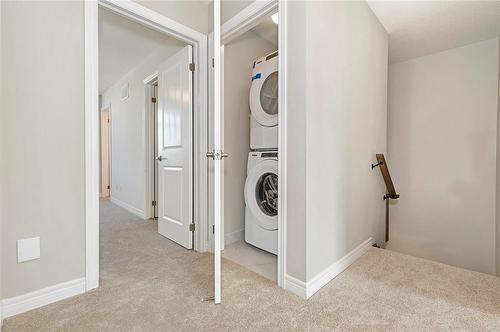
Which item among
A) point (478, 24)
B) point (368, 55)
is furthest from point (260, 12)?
point (478, 24)

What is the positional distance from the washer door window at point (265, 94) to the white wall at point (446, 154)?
82.4 inches

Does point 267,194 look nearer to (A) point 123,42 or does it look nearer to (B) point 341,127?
(B) point 341,127

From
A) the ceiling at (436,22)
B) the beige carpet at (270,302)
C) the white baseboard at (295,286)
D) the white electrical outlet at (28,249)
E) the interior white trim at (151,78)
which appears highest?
Answer: the ceiling at (436,22)

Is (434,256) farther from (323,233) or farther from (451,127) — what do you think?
(323,233)

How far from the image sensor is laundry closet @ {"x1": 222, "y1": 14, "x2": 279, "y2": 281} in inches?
81.2

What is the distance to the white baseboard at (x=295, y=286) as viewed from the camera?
1435mm

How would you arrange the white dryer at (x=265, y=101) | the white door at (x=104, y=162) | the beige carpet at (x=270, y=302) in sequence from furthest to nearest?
1. the white door at (x=104, y=162)
2. the white dryer at (x=265, y=101)
3. the beige carpet at (x=270, y=302)

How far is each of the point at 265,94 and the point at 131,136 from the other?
9.05ft

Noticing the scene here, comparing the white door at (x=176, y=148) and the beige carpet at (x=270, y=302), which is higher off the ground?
the white door at (x=176, y=148)

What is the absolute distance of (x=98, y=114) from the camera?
150 cm

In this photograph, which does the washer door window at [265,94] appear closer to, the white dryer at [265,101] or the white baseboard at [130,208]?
the white dryer at [265,101]

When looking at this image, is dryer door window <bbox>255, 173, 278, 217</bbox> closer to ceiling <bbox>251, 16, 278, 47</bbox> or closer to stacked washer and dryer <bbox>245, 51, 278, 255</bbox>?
Answer: stacked washer and dryer <bbox>245, 51, 278, 255</bbox>

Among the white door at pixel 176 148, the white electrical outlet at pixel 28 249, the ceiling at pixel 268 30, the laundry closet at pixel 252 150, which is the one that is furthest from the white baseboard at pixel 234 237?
the ceiling at pixel 268 30

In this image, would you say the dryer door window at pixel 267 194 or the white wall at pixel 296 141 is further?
the dryer door window at pixel 267 194
